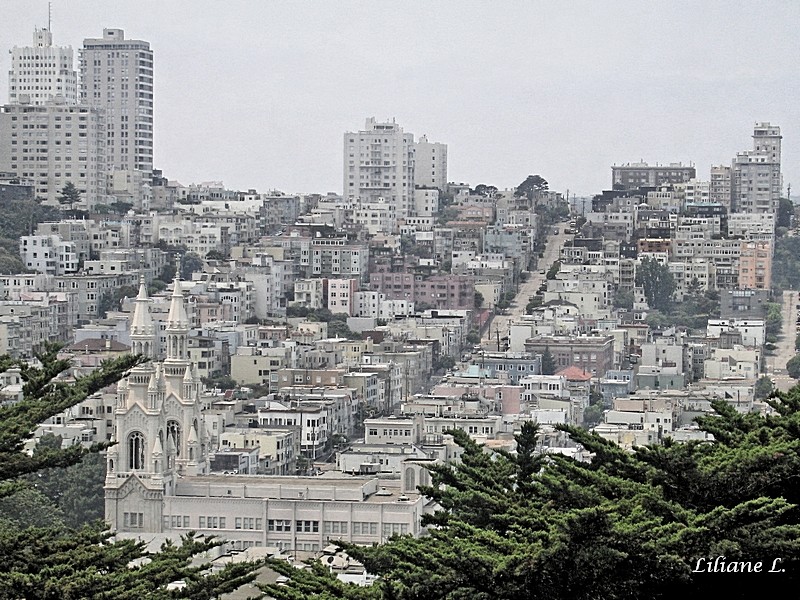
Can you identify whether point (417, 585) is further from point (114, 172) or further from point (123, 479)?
point (114, 172)

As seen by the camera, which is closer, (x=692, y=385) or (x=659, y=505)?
(x=659, y=505)

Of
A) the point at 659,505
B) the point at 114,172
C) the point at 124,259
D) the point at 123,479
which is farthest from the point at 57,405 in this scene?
the point at 114,172

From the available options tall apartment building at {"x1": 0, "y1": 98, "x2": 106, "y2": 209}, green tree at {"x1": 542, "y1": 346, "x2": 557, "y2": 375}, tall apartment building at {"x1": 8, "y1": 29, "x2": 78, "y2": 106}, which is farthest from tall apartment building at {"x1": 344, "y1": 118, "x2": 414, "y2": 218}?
green tree at {"x1": 542, "y1": 346, "x2": 557, "y2": 375}

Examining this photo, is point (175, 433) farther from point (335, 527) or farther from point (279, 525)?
point (335, 527)

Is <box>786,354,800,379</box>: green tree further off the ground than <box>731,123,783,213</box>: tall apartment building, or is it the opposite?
<box>731,123,783,213</box>: tall apartment building

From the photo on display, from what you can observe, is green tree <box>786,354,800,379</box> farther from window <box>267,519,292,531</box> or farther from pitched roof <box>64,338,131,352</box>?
window <box>267,519,292,531</box>

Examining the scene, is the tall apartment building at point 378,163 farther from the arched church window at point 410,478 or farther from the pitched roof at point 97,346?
the arched church window at point 410,478
